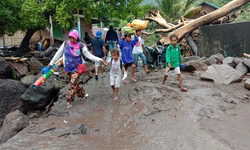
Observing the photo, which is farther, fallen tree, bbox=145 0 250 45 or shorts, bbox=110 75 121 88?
fallen tree, bbox=145 0 250 45

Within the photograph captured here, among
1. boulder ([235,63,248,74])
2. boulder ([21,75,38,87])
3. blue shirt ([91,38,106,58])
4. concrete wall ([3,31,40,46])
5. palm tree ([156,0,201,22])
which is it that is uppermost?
palm tree ([156,0,201,22])

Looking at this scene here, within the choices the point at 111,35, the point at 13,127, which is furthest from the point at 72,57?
the point at 111,35

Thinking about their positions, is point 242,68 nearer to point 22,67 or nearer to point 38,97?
point 38,97

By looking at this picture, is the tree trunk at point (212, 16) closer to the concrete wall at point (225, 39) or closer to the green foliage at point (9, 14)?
the concrete wall at point (225, 39)

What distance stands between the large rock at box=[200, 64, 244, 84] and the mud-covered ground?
41 centimetres

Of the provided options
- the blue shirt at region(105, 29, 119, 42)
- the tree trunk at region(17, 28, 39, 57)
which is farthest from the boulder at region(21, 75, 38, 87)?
the blue shirt at region(105, 29, 119, 42)

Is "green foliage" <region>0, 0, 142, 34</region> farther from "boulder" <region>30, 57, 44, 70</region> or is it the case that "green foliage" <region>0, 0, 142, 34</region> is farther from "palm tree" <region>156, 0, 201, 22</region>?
"palm tree" <region>156, 0, 201, 22</region>

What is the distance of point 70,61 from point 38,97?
234 centimetres

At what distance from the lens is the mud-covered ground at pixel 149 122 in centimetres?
279

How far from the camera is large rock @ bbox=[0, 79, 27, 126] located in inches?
261

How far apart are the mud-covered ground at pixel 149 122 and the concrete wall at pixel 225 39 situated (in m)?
2.80

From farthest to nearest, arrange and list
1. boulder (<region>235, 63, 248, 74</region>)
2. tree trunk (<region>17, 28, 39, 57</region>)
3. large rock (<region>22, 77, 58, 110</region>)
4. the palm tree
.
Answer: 1. the palm tree
2. tree trunk (<region>17, 28, 39, 57</region>)
3. boulder (<region>235, 63, 248, 74</region>)
4. large rock (<region>22, 77, 58, 110</region>)

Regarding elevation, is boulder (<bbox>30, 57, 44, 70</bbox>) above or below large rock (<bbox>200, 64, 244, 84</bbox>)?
above

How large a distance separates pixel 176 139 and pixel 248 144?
3.21 feet
